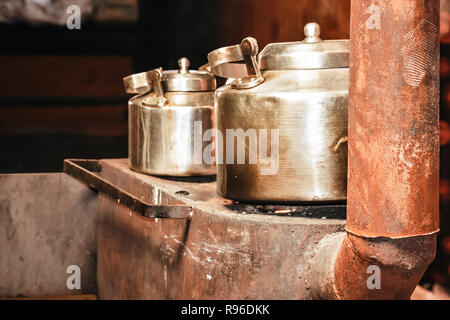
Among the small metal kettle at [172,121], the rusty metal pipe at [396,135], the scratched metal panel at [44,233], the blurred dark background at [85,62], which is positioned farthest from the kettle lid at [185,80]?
the blurred dark background at [85,62]

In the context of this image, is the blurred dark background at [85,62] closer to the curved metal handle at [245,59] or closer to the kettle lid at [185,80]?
the kettle lid at [185,80]

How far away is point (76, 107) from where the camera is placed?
5.73 meters

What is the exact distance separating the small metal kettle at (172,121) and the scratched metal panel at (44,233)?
22.3 inches

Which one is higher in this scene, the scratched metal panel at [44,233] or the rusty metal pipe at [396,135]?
the rusty metal pipe at [396,135]

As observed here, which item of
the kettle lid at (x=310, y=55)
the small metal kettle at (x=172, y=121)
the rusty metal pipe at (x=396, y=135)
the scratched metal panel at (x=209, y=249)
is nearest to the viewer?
the rusty metal pipe at (x=396, y=135)

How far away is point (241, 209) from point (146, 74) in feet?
2.31

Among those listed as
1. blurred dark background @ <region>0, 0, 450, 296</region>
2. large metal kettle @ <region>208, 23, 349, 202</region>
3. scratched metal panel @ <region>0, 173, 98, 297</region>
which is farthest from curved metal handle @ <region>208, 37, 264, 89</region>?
blurred dark background @ <region>0, 0, 450, 296</region>

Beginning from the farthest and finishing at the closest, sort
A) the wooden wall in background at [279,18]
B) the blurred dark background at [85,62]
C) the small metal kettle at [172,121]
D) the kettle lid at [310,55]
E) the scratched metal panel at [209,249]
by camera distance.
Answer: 1. the blurred dark background at [85,62]
2. the wooden wall in background at [279,18]
3. the small metal kettle at [172,121]
4. the kettle lid at [310,55]
5. the scratched metal panel at [209,249]

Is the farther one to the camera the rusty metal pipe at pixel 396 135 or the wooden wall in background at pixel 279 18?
the wooden wall in background at pixel 279 18

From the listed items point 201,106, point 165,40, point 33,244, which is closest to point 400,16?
point 201,106

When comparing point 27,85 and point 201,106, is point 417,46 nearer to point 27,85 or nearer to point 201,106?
point 201,106

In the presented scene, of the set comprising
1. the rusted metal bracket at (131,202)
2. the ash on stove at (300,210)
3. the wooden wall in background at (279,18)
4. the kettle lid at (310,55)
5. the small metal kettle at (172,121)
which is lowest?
the rusted metal bracket at (131,202)

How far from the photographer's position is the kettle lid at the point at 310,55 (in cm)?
137

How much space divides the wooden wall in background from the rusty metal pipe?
1.97 meters
